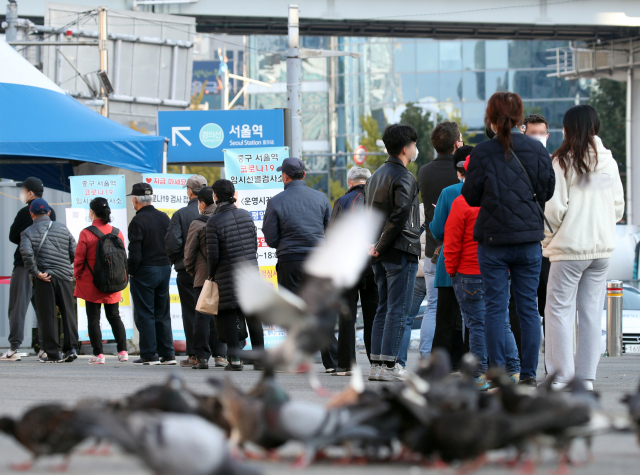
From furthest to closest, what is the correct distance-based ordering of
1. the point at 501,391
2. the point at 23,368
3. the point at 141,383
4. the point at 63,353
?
the point at 63,353
the point at 23,368
the point at 141,383
the point at 501,391

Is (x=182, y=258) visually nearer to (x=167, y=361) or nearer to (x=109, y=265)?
(x=109, y=265)

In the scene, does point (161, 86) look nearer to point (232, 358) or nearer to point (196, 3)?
point (196, 3)

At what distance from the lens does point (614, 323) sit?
1313 cm

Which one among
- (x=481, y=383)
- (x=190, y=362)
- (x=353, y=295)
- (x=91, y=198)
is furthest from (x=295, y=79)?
(x=481, y=383)

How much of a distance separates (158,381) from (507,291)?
3.42 metres

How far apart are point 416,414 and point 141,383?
4948mm

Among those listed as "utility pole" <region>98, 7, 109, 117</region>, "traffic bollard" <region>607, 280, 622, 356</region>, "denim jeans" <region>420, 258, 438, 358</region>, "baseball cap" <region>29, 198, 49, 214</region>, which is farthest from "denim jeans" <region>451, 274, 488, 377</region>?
"utility pole" <region>98, 7, 109, 117</region>

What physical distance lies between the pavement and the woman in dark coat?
47 cm

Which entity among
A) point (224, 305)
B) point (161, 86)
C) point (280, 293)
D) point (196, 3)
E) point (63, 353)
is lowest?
point (63, 353)

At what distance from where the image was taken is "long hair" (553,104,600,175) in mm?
6031

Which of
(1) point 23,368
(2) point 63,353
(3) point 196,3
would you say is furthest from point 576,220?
(3) point 196,3

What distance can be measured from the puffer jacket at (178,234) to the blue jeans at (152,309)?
1.33 ft

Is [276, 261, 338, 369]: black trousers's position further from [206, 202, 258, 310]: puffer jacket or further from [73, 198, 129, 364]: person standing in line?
[73, 198, 129, 364]: person standing in line

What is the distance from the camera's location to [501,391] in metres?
3.56
